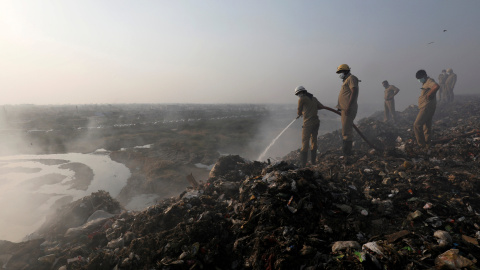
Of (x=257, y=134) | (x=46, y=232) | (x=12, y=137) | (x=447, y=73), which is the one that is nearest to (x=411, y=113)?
(x=447, y=73)

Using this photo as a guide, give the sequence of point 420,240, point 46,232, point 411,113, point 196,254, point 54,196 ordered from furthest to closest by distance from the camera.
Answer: point 411,113 < point 54,196 < point 46,232 < point 196,254 < point 420,240

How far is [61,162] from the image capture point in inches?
500

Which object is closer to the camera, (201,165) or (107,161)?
(201,165)

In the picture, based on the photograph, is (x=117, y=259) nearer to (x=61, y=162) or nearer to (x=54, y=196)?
(x=54, y=196)

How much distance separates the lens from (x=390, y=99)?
541 inches

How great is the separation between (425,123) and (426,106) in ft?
2.05

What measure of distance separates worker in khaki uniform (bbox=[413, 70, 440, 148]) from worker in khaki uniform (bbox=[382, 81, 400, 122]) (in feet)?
23.1

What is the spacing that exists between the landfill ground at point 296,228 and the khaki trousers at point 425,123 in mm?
1161

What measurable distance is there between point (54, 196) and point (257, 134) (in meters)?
14.0

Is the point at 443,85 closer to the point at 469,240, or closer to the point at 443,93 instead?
the point at 443,93

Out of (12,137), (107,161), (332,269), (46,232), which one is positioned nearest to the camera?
(332,269)

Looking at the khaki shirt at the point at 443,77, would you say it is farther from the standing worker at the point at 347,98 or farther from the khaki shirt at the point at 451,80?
the standing worker at the point at 347,98

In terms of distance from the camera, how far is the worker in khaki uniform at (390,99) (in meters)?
13.5

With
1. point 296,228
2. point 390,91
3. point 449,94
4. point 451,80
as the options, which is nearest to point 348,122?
point 296,228
